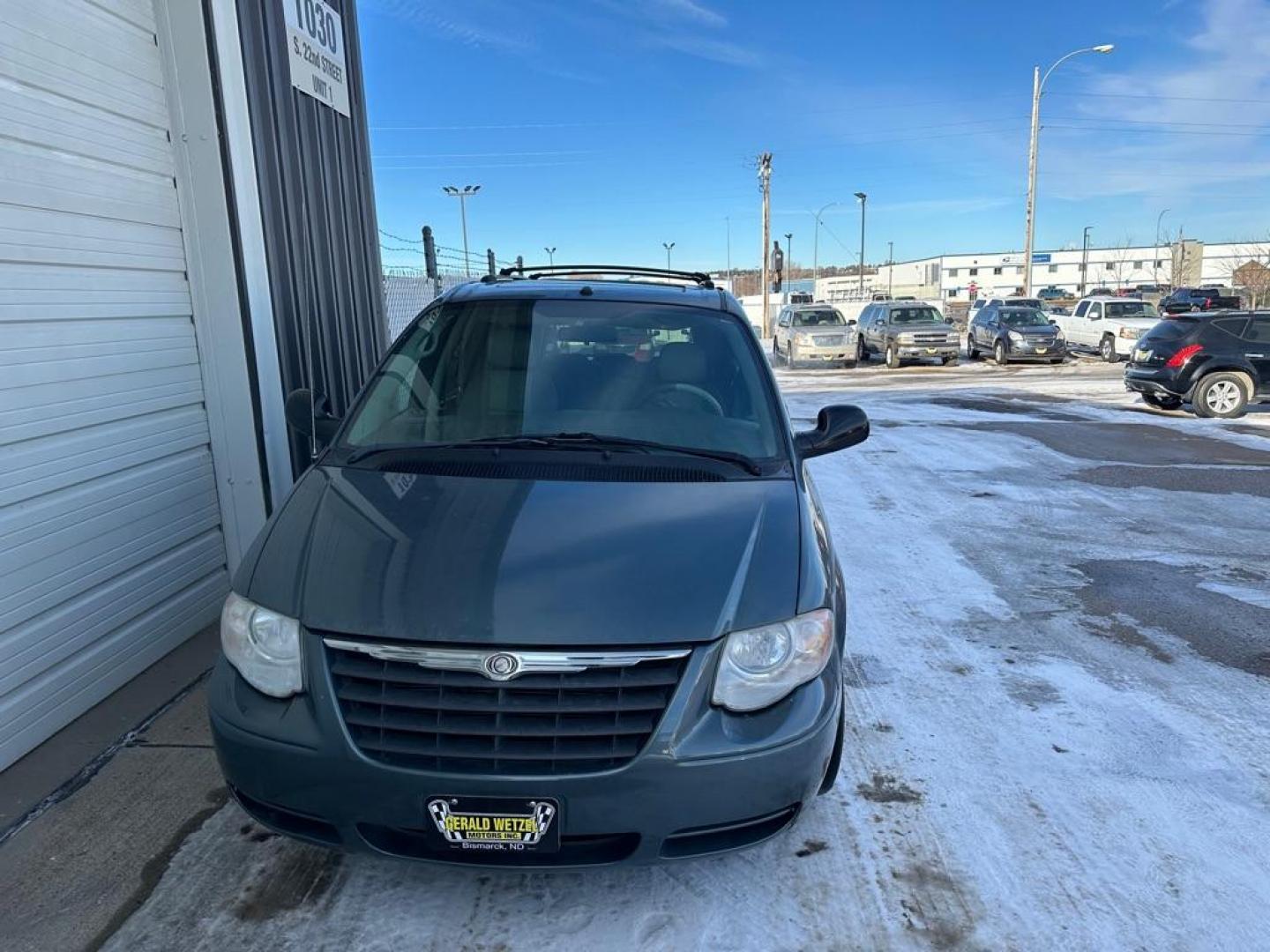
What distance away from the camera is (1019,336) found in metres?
23.5

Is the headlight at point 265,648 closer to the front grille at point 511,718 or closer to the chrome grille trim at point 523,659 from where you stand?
the front grille at point 511,718

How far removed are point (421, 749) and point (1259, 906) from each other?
8.11 feet

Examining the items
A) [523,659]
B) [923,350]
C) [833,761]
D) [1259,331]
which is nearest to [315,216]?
[523,659]

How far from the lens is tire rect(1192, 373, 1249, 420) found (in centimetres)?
1280

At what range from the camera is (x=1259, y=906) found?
2492 mm

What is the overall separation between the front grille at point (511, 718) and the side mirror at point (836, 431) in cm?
165

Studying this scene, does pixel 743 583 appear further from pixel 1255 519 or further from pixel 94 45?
pixel 1255 519

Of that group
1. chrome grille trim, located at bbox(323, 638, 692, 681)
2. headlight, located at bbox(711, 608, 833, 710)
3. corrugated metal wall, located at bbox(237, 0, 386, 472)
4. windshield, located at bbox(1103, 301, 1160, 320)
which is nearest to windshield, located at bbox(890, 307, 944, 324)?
windshield, located at bbox(1103, 301, 1160, 320)

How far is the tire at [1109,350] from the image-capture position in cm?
2383

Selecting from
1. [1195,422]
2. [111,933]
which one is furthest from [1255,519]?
[111,933]

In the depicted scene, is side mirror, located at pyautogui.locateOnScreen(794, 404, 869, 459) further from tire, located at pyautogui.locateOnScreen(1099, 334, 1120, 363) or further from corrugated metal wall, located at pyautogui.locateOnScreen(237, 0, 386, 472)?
tire, located at pyautogui.locateOnScreen(1099, 334, 1120, 363)

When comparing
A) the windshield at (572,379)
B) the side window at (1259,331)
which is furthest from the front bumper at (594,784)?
the side window at (1259,331)

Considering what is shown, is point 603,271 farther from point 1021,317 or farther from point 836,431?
point 1021,317

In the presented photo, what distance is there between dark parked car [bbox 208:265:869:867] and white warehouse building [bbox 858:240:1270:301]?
272 ft
